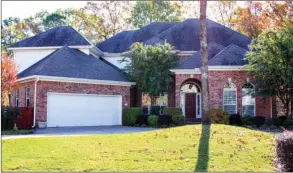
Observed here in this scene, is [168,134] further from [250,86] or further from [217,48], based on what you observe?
[217,48]

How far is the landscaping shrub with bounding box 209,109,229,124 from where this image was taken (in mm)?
22859

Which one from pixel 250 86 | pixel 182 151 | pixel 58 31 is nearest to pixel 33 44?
pixel 58 31

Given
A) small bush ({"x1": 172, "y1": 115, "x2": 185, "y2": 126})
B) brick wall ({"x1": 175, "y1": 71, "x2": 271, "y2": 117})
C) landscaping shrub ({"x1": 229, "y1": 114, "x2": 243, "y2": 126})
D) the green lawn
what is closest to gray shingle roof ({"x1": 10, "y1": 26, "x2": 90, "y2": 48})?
small bush ({"x1": 172, "y1": 115, "x2": 185, "y2": 126})

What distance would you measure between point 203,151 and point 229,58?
14.9 metres

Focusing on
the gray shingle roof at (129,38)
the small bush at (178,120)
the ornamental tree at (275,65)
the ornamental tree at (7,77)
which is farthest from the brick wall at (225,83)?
the ornamental tree at (7,77)

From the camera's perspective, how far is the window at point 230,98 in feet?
81.8

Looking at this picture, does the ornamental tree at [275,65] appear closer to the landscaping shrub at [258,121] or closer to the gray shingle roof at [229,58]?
the landscaping shrub at [258,121]

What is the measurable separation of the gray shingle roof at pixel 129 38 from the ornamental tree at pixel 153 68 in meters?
6.33

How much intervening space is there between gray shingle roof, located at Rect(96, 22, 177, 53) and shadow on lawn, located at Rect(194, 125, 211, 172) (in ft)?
65.8

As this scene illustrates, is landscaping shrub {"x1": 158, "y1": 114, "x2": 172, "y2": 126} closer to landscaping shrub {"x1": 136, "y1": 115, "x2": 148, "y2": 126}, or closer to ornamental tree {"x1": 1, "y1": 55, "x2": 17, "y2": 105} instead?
landscaping shrub {"x1": 136, "y1": 115, "x2": 148, "y2": 126}

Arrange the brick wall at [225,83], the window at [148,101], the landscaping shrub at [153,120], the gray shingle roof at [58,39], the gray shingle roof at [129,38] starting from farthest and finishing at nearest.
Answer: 1. the gray shingle roof at [129,38]
2. the gray shingle roof at [58,39]
3. the window at [148,101]
4. the brick wall at [225,83]
5. the landscaping shrub at [153,120]

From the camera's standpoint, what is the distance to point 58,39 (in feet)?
105

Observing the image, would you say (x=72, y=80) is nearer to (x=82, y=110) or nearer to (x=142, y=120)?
(x=82, y=110)

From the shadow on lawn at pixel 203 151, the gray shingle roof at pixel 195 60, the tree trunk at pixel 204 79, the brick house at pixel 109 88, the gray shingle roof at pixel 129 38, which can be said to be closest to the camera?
the shadow on lawn at pixel 203 151
